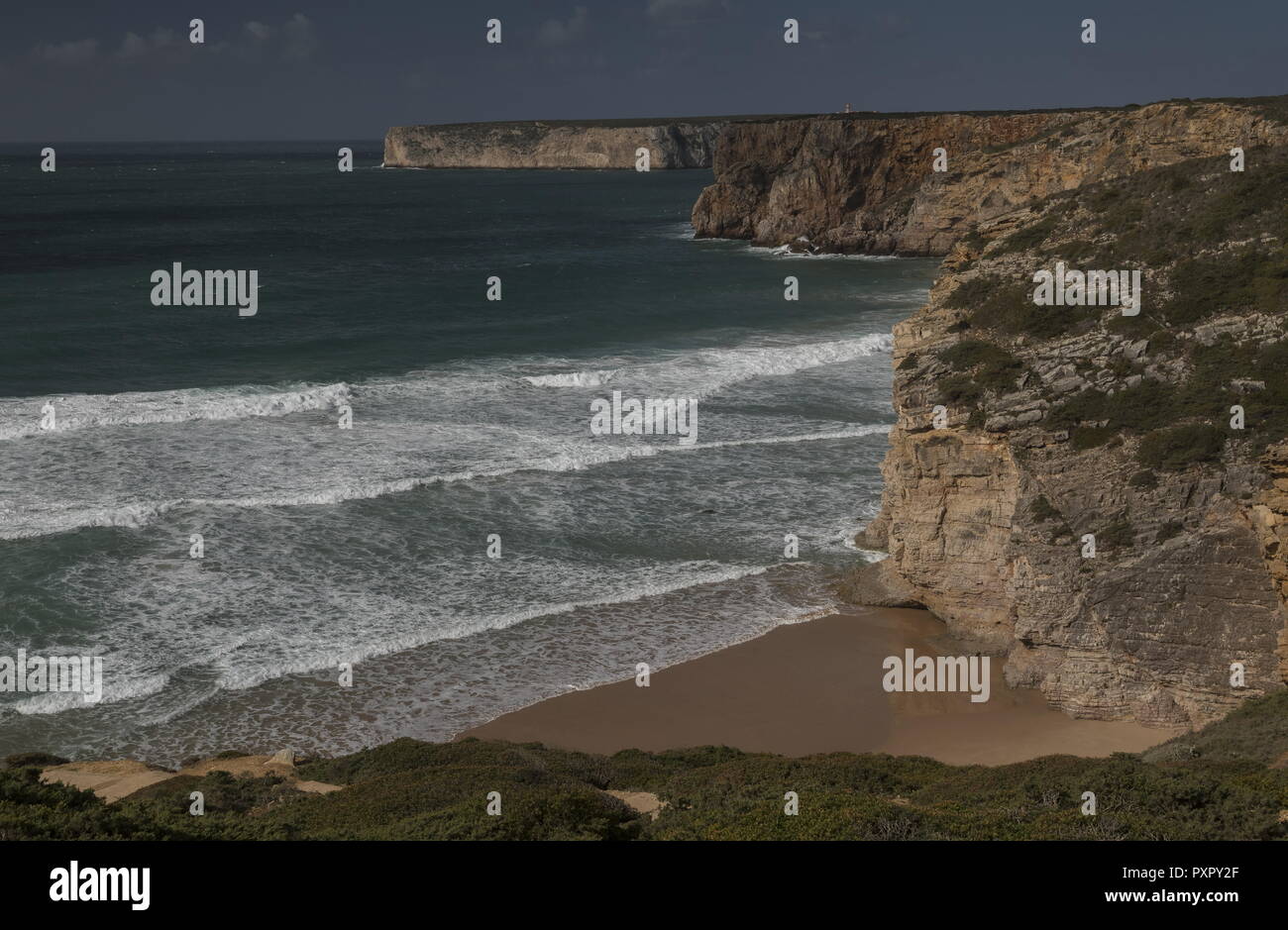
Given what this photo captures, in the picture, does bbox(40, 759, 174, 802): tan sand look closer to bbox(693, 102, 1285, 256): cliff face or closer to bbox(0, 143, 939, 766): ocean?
bbox(0, 143, 939, 766): ocean

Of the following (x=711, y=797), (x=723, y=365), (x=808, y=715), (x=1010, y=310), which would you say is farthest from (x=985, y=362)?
(x=723, y=365)

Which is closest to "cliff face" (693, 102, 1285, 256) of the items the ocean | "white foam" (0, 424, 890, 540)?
the ocean

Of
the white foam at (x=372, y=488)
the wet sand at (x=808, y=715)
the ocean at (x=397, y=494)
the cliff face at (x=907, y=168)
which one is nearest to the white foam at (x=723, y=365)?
the ocean at (x=397, y=494)

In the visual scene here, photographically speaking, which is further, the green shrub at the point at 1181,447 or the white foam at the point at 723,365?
the white foam at the point at 723,365

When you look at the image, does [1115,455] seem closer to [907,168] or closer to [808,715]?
[808,715]

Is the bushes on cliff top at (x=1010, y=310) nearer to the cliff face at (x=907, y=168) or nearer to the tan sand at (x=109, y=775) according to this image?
the tan sand at (x=109, y=775)

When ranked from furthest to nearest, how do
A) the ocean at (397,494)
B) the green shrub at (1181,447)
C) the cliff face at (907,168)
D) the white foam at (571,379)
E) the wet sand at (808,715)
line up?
the cliff face at (907,168), the white foam at (571,379), the ocean at (397,494), the green shrub at (1181,447), the wet sand at (808,715)
